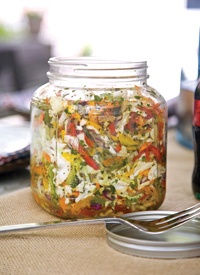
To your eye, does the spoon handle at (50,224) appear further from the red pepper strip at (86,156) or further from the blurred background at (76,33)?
the blurred background at (76,33)

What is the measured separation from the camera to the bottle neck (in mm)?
736

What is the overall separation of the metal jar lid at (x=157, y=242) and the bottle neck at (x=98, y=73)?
0.18m

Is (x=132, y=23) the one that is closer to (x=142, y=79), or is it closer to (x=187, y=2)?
(x=187, y=2)

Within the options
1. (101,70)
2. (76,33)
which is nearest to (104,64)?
(101,70)

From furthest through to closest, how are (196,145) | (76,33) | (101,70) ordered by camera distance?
1. (76,33)
2. (196,145)
3. (101,70)

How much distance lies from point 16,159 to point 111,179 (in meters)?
0.28

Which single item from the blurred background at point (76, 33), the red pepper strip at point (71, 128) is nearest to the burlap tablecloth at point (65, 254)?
the red pepper strip at point (71, 128)

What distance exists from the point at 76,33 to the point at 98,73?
17.0 ft

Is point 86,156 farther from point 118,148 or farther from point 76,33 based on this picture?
point 76,33

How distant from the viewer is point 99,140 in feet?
2.35

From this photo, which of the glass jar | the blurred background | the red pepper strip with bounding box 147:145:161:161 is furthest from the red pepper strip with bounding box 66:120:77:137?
the blurred background

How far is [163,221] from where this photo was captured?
2.25 feet

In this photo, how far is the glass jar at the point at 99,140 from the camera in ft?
2.36

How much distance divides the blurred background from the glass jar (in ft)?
4.81
